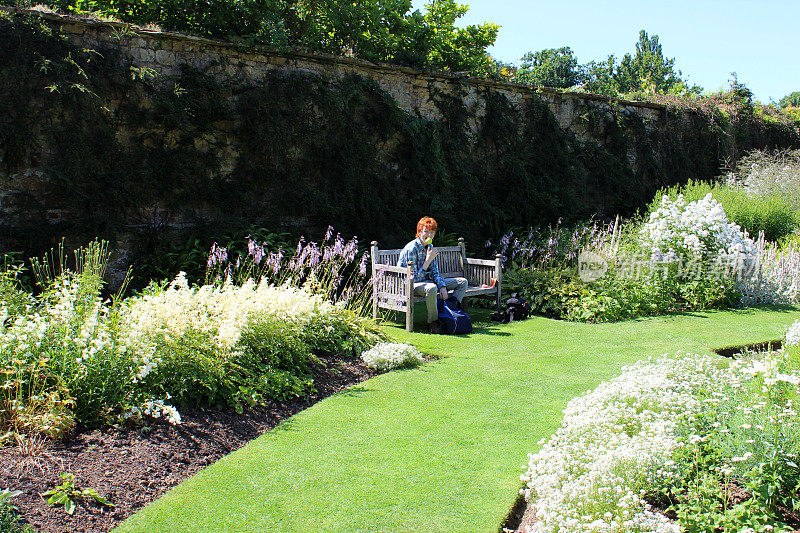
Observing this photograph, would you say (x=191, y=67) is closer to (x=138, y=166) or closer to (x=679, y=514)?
(x=138, y=166)

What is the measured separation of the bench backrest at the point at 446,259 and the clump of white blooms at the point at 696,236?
256 cm

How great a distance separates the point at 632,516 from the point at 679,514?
7.0 inches

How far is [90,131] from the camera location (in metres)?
6.86

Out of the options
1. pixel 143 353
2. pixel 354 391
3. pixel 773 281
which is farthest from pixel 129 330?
pixel 773 281

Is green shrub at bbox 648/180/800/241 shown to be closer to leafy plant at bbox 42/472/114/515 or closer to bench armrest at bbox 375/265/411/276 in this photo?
bench armrest at bbox 375/265/411/276

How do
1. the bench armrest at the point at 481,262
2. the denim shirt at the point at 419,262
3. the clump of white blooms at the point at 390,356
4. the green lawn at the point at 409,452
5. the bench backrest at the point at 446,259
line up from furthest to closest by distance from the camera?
the bench armrest at the point at 481,262
the bench backrest at the point at 446,259
the denim shirt at the point at 419,262
the clump of white blooms at the point at 390,356
the green lawn at the point at 409,452

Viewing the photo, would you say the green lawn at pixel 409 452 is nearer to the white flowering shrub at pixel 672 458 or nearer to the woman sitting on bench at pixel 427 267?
the white flowering shrub at pixel 672 458

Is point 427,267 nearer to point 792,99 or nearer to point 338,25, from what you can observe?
point 338,25

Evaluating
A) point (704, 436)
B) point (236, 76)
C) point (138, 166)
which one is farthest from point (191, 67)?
point (704, 436)

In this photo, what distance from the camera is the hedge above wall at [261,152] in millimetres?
6570

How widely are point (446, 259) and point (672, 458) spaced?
5.11 metres

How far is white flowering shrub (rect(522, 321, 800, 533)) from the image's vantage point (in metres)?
2.40

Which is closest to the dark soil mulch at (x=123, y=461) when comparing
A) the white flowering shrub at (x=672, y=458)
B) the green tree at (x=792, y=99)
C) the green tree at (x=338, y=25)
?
the white flowering shrub at (x=672, y=458)

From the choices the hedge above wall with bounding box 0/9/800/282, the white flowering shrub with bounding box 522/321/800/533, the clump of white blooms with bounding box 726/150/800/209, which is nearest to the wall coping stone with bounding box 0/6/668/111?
the hedge above wall with bounding box 0/9/800/282
